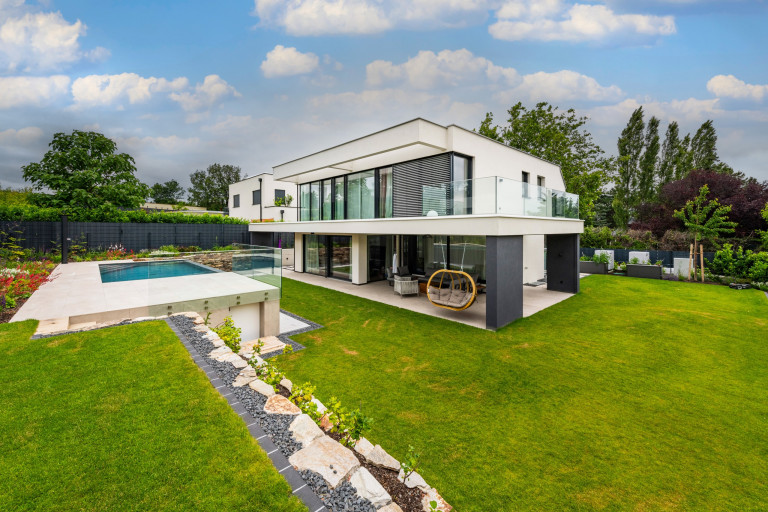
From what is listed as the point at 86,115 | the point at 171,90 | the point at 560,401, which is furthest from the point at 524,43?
the point at 86,115

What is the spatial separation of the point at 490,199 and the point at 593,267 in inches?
505

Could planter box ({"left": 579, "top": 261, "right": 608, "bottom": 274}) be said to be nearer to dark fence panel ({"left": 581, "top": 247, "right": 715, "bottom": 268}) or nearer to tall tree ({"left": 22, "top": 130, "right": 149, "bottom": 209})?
dark fence panel ({"left": 581, "top": 247, "right": 715, "bottom": 268})

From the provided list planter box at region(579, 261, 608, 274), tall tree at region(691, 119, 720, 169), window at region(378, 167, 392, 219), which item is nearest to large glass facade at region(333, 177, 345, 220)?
window at region(378, 167, 392, 219)

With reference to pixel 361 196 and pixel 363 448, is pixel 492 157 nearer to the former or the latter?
pixel 361 196

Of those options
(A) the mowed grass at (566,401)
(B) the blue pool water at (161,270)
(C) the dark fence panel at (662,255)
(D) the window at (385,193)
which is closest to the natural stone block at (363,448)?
(A) the mowed grass at (566,401)

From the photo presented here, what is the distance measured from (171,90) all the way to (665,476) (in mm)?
30808

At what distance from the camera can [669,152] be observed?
108 ft

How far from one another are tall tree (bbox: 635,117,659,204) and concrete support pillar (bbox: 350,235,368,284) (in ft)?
108

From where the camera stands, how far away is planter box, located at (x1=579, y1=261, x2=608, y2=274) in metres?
17.2

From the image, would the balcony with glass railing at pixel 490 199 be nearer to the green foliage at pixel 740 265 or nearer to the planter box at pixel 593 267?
the planter box at pixel 593 267

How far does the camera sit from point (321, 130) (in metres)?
26.2

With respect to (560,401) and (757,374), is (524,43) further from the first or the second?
(560,401)

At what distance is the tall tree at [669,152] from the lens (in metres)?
32.2

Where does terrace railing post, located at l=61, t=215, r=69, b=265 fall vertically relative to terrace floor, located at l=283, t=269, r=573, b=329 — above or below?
above
